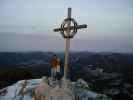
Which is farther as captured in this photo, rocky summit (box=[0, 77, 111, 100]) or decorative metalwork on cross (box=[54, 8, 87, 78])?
decorative metalwork on cross (box=[54, 8, 87, 78])

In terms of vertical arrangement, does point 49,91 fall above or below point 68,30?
below

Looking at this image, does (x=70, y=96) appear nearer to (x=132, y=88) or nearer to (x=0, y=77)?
(x=0, y=77)

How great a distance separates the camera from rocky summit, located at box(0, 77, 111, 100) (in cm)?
771

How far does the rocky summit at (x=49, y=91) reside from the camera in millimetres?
7707

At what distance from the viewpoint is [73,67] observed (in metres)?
18.9

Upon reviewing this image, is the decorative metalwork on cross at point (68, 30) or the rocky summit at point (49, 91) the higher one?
the decorative metalwork on cross at point (68, 30)

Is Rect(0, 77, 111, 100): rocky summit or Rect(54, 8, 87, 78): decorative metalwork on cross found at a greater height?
Rect(54, 8, 87, 78): decorative metalwork on cross

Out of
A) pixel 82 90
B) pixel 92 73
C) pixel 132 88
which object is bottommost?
pixel 132 88

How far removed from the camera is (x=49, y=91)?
25.9 ft

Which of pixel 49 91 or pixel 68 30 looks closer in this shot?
pixel 49 91

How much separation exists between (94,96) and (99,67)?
39.8 feet

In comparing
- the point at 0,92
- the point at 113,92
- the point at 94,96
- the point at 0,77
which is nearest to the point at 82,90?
the point at 94,96

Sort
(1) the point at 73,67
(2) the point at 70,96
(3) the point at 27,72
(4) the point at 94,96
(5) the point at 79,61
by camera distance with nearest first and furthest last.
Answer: (2) the point at 70,96
(4) the point at 94,96
(3) the point at 27,72
(1) the point at 73,67
(5) the point at 79,61

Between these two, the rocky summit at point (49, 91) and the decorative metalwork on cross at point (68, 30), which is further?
the decorative metalwork on cross at point (68, 30)
